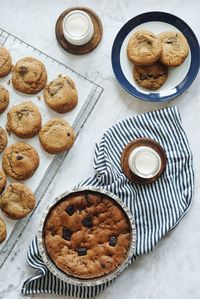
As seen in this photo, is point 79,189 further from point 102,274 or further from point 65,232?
point 102,274

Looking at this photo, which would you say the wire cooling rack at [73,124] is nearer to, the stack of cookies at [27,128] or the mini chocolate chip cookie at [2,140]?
the stack of cookies at [27,128]

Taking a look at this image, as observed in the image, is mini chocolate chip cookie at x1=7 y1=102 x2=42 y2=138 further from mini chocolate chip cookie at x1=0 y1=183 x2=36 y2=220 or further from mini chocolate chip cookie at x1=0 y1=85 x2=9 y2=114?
mini chocolate chip cookie at x1=0 y1=183 x2=36 y2=220

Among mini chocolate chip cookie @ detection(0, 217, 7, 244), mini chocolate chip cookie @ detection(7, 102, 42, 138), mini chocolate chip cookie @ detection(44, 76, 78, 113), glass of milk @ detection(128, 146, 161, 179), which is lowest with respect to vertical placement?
mini chocolate chip cookie @ detection(0, 217, 7, 244)

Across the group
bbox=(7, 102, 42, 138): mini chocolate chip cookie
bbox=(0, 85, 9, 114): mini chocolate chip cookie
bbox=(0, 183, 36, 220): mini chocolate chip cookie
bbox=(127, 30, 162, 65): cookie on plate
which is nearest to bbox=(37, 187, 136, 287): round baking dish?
bbox=(0, 183, 36, 220): mini chocolate chip cookie

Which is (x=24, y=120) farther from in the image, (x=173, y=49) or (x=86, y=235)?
(x=173, y=49)

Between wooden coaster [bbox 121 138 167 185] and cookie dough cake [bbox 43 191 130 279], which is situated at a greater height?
wooden coaster [bbox 121 138 167 185]

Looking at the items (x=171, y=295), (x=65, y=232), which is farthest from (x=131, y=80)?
(x=171, y=295)

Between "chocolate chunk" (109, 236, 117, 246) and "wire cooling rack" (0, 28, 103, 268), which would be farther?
"wire cooling rack" (0, 28, 103, 268)
